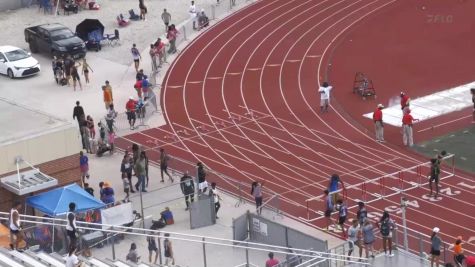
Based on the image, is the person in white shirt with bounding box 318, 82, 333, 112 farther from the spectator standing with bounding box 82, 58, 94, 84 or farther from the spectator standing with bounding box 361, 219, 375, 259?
the spectator standing with bounding box 361, 219, 375, 259

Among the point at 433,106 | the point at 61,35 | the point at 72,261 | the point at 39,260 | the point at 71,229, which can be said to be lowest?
the point at 433,106

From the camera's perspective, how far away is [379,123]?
4459cm

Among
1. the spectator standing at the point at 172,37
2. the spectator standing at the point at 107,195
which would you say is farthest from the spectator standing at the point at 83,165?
the spectator standing at the point at 172,37

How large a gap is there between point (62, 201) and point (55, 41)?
19.6m

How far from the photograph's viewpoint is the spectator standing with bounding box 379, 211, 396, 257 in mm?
34331

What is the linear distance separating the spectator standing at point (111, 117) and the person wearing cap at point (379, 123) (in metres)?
8.63

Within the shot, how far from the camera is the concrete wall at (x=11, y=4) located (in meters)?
63.4

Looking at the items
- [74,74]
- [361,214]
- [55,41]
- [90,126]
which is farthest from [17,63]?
[361,214]

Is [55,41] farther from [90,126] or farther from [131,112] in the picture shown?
[90,126]

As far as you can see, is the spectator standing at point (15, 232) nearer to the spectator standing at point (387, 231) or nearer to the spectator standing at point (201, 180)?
the spectator standing at point (201, 180)

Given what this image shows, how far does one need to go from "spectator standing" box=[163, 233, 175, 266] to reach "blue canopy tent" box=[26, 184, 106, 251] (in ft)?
14.5

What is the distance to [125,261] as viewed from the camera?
107ft

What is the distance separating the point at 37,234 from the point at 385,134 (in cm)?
1596

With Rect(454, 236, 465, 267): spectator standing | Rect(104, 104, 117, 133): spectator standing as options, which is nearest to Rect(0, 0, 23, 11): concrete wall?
Rect(104, 104, 117, 133): spectator standing
